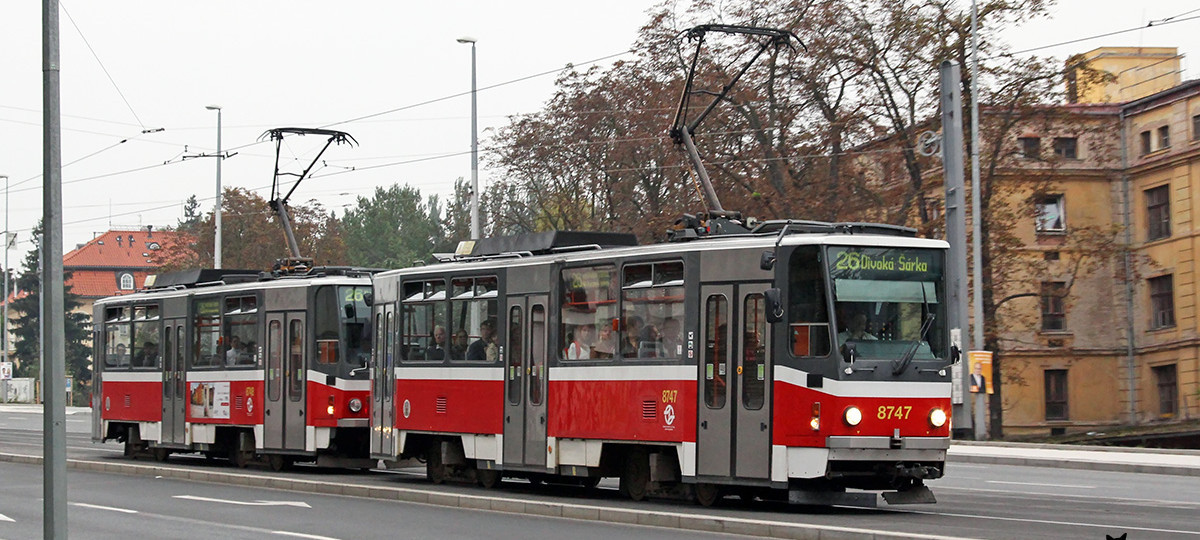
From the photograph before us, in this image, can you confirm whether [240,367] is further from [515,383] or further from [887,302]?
[887,302]

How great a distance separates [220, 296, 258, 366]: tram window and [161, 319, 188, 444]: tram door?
1624 mm

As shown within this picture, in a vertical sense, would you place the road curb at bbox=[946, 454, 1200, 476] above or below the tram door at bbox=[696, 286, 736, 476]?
below

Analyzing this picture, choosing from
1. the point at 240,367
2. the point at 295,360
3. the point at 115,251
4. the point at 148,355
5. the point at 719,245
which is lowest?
the point at 240,367

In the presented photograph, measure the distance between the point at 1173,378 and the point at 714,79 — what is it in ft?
60.0

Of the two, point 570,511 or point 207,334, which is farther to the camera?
point 207,334

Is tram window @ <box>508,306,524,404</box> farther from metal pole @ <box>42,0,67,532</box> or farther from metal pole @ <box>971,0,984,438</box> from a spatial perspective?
metal pole @ <box>971,0,984,438</box>

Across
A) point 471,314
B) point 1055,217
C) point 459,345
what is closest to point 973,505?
point 471,314

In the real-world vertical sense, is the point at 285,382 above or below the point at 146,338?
below

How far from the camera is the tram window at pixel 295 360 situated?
2498 cm

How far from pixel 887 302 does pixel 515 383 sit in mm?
5635

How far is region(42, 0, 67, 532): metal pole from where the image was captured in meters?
9.45

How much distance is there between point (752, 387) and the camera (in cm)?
1661

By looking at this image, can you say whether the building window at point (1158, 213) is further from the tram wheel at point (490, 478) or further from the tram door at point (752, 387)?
the tram door at point (752, 387)

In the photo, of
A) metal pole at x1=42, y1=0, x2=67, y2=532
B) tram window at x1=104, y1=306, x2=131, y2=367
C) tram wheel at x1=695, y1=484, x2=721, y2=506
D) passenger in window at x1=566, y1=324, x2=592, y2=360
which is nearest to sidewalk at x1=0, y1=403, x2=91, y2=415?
tram window at x1=104, y1=306, x2=131, y2=367
